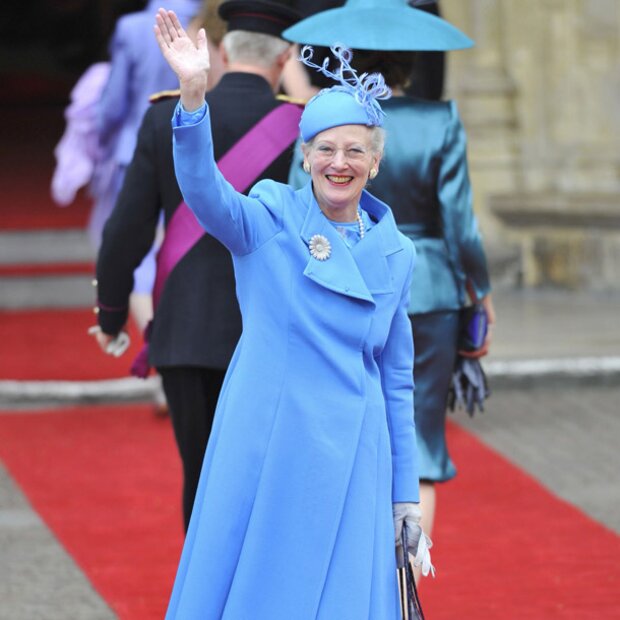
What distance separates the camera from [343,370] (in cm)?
364

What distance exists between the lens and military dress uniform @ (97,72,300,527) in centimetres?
482

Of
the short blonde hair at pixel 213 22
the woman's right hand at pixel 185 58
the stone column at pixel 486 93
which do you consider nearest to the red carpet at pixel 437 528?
the short blonde hair at pixel 213 22

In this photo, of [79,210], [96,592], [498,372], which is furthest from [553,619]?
[79,210]

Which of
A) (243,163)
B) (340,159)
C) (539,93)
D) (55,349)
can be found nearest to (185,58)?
(340,159)

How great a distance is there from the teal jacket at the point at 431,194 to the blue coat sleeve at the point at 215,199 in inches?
49.5

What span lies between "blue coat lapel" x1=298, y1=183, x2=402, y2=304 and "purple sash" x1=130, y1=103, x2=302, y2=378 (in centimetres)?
107

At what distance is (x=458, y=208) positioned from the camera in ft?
16.2

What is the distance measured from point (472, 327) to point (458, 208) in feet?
1.45

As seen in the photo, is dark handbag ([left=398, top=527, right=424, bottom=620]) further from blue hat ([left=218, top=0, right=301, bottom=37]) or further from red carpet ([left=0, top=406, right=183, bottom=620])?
blue hat ([left=218, top=0, right=301, bottom=37])

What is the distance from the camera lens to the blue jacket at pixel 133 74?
7.21 m

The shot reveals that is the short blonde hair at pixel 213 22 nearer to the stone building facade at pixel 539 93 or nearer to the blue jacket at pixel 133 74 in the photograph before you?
the blue jacket at pixel 133 74

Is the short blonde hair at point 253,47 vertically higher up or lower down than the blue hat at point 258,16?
lower down

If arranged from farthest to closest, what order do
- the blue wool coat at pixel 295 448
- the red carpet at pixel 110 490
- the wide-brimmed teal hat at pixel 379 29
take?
the red carpet at pixel 110 490
the wide-brimmed teal hat at pixel 379 29
the blue wool coat at pixel 295 448

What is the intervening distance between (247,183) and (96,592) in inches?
59.3
